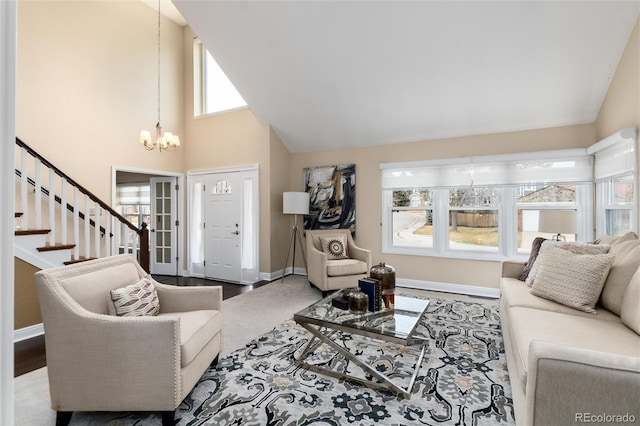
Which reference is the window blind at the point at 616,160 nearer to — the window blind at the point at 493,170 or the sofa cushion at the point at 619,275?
the window blind at the point at 493,170

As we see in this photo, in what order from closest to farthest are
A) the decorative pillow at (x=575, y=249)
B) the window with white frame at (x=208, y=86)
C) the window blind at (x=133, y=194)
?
the decorative pillow at (x=575, y=249)
the window with white frame at (x=208, y=86)
the window blind at (x=133, y=194)

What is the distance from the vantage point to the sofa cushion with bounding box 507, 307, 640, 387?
162cm

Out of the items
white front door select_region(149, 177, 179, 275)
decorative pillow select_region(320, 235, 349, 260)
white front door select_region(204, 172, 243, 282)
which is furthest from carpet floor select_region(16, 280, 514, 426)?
white front door select_region(149, 177, 179, 275)

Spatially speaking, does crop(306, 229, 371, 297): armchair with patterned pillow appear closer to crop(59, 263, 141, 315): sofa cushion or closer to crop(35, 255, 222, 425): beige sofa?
crop(59, 263, 141, 315): sofa cushion

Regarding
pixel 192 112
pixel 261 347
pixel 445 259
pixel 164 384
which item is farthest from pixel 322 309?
pixel 192 112

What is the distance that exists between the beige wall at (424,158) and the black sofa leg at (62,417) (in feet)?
13.4

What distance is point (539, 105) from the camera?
3734 millimetres

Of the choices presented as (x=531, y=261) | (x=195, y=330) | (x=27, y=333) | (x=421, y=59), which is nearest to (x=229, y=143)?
(x=421, y=59)

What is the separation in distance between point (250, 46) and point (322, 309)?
3.37 m

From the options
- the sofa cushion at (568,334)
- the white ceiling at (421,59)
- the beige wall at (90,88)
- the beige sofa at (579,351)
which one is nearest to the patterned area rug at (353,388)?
the beige sofa at (579,351)

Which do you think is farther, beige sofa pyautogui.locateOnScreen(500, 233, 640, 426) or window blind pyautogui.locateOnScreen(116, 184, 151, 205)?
window blind pyautogui.locateOnScreen(116, 184, 151, 205)

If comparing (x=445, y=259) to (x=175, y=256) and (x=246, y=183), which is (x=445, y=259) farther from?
(x=175, y=256)

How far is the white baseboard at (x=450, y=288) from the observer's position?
423 cm

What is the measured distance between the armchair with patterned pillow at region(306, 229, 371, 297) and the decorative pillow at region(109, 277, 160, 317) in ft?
7.42
